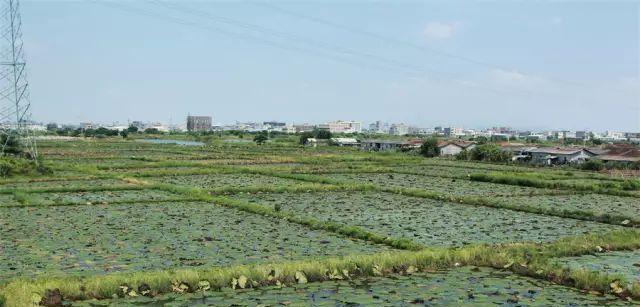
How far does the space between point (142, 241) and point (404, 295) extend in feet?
18.7

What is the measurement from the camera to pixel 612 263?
10164 millimetres

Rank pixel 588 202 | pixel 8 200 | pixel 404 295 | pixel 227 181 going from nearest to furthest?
pixel 404 295
pixel 8 200
pixel 588 202
pixel 227 181

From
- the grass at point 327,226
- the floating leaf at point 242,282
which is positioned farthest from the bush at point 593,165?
the floating leaf at point 242,282

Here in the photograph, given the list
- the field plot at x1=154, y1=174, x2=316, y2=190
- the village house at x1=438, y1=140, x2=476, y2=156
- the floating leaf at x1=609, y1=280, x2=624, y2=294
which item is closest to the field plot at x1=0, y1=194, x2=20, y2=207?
the field plot at x1=154, y1=174, x2=316, y2=190

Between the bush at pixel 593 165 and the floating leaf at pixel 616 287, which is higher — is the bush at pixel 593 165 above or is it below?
below

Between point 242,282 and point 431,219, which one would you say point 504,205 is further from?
point 242,282

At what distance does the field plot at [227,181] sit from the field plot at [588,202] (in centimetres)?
870

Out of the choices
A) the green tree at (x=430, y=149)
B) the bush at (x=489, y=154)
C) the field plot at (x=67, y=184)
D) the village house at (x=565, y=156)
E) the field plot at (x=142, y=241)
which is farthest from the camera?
the green tree at (x=430, y=149)

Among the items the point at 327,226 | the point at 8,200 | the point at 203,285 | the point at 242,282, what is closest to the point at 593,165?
the point at 327,226

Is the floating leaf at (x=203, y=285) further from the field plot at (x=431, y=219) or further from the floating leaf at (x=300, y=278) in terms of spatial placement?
the field plot at (x=431, y=219)

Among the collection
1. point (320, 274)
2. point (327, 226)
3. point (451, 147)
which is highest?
point (451, 147)

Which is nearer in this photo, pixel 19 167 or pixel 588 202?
pixel 588 202

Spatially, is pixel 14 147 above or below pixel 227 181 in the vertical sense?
above

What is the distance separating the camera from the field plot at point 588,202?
18.6 meters
